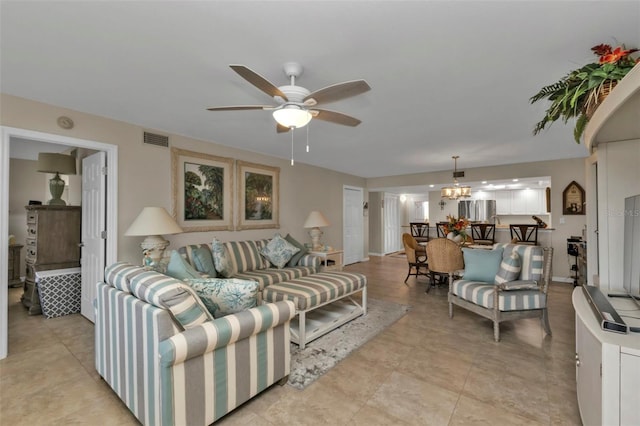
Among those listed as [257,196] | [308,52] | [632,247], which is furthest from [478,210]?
[308,52]

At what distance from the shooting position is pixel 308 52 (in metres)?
1.90

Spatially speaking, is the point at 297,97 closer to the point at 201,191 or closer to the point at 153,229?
the point at 153,229

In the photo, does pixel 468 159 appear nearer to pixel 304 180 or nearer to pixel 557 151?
pixel 557 151

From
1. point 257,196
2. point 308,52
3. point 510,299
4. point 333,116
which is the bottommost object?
point 510,299

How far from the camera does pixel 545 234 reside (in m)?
5.77

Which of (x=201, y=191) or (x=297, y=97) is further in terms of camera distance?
(x=201, y=191)

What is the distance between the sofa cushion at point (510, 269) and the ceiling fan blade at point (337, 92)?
8.31ft

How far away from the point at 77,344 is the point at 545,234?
765cm

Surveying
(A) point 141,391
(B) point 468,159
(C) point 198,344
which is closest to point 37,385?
(A) point 141,391

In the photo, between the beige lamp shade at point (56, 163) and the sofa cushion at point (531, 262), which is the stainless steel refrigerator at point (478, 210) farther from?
the beige lamp shade at point (56, 163)

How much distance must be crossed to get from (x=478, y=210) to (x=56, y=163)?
10.6 meters

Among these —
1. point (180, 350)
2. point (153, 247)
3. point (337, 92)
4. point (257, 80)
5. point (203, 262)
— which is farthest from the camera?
point (203, 262)

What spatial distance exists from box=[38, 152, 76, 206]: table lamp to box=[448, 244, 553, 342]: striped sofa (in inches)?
215

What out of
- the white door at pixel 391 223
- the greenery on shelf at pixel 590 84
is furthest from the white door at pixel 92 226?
the white door at pixel 391 223
